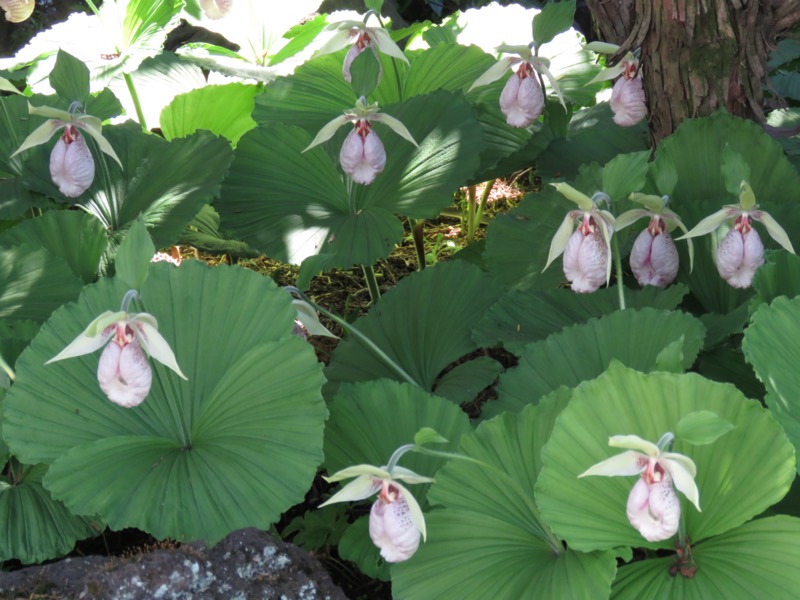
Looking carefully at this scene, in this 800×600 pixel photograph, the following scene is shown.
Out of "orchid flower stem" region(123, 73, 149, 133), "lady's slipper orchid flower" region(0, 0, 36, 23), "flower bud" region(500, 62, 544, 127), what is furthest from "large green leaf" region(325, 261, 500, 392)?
"orchid flower stem" region(123, 73, 149, 133)

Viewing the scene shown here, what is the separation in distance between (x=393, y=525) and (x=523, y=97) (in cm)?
102

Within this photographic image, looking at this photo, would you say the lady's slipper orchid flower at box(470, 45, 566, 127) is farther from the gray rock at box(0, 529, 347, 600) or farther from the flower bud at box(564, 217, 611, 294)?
the gray rock at box(0, 529, 347, 600)

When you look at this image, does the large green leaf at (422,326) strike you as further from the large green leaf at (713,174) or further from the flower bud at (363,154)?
the large green leaf at (713,174)

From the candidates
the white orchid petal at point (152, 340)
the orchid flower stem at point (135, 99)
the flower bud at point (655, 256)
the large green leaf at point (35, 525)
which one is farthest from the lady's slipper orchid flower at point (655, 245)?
the orchid flower stem at point (135, 99)

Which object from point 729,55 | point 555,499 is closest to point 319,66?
point 729,55

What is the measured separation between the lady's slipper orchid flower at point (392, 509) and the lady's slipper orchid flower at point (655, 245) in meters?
0.61

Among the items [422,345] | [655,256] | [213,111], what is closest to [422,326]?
[422,345]

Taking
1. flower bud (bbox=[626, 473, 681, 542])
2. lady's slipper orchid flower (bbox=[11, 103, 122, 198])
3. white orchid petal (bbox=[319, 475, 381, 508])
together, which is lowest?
flower bud (bbox=[626, 473, 681, 542])

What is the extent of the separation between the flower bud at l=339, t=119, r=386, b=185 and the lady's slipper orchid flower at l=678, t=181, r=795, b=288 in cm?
61

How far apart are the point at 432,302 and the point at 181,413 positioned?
54 centimetres

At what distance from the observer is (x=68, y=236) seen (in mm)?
1719

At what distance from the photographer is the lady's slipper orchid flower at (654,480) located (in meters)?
0.89

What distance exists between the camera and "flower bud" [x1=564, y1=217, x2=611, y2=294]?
1331 millimetres

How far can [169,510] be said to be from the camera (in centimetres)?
114
